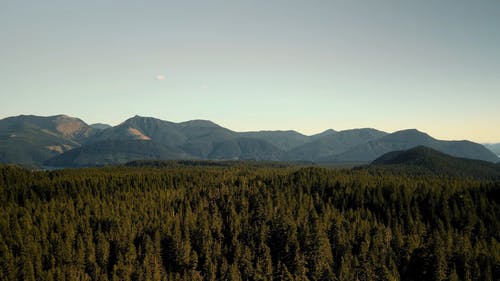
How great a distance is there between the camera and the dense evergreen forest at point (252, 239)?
4515 inches

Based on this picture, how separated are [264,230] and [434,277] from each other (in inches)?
2387

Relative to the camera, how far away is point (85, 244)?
460ft

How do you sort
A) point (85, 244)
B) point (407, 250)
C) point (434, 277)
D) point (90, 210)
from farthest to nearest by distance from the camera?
point (90, 210), point (85, 244), point (407, 250), point (434, 277)

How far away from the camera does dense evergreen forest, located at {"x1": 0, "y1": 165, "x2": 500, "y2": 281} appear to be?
115 meters

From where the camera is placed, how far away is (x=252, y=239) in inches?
5679

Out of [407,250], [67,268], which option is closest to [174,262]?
[67,268]

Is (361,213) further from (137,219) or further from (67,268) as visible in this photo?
(67,268)

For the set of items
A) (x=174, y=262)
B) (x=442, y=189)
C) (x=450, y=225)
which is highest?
(x=442, y=189)

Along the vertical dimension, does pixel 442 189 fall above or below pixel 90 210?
above

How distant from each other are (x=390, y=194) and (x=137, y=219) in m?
124

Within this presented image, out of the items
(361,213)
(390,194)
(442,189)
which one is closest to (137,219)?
(361,213)

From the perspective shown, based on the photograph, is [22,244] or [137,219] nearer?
[22,244]

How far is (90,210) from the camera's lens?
569 ft

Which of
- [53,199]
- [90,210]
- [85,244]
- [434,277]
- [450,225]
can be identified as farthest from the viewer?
[53,199]
